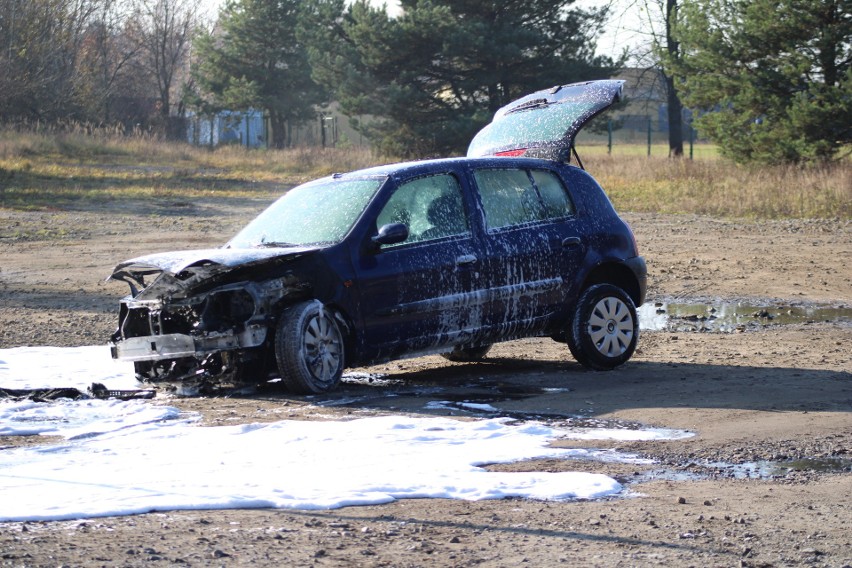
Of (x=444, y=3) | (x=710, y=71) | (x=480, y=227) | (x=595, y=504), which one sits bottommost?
(x=595, y=504)

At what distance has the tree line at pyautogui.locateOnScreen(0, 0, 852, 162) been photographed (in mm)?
29625

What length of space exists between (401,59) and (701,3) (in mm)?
14222

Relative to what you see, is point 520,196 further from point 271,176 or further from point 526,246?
point 271,176

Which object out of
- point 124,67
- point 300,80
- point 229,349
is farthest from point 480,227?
point 124,67

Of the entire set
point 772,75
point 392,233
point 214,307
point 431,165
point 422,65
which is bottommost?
point 214,307

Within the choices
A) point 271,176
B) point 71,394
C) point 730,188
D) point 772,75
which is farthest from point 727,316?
point 271,176

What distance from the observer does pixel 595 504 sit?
561 cm

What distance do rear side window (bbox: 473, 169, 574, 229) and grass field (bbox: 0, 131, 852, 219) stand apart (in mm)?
14717

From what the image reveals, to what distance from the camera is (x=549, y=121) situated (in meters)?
10.8

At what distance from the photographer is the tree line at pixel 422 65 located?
97.2ft

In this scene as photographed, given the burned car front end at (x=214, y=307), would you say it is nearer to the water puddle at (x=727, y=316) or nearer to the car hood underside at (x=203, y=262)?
the car hood underside at (x=203, y=262)

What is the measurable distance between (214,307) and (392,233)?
1355 millimetres

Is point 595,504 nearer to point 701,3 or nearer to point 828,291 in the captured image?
point 828,291

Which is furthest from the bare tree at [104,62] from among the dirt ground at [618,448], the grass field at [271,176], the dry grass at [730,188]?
the dirt ground at [618,448]
